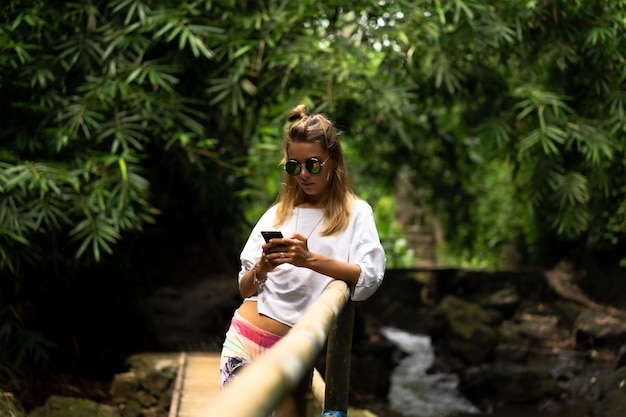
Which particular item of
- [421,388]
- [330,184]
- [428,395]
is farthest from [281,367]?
[421,388]

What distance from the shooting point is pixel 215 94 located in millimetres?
5484

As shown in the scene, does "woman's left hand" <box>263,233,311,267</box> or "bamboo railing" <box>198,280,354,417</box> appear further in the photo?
"woman's left hand" <box>263,233,311,267</box>

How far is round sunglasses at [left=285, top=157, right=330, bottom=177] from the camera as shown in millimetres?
2029

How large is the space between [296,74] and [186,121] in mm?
875

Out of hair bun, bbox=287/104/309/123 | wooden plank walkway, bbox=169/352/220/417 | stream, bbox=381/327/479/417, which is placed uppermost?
hair bun, bbox=287/104/309/123

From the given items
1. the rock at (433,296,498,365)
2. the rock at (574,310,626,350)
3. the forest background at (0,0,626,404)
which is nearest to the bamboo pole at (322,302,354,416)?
the forest background at (0,0,626,404)

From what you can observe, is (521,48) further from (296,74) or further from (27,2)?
(27,2)

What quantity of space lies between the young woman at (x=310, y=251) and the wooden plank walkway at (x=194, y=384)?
1384 mm

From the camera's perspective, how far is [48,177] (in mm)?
3930

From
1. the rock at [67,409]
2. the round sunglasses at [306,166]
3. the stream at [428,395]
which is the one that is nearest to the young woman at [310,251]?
the round sunglasses at [306,166]

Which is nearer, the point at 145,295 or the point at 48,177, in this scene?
the point at 48,177

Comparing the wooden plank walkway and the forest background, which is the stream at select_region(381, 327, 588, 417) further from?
the wooden plank walkway

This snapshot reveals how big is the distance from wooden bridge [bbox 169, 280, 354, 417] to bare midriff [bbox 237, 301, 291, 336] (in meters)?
0.12

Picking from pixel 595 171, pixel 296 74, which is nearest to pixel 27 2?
pixel 296 74
